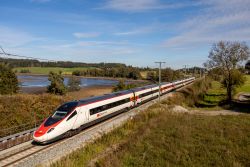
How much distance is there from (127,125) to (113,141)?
438 cm

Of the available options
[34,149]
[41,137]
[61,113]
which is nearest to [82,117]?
[61,113]

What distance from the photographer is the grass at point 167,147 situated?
13.4 metres

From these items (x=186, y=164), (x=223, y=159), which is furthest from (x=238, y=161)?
(x=186, y=164)

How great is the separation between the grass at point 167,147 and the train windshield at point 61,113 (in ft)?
10.8

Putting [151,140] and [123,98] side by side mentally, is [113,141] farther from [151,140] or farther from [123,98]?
[123,98]

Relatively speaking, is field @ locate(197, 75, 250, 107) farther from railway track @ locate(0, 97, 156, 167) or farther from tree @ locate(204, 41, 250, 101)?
railway track @ locate(0, 97, 156, 167)

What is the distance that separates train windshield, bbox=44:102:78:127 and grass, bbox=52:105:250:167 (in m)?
3.28

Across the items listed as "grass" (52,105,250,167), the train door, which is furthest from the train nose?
the train door

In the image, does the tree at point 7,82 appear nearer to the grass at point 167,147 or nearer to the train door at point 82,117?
the train door at point 82,117

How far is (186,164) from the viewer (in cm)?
1291

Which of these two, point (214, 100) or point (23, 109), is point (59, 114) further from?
point (214, 100)

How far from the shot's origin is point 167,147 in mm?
15867

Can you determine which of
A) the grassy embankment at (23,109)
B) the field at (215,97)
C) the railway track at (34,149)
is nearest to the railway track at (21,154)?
the railway track at (34,149)

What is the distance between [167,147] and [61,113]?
8.24 meters
